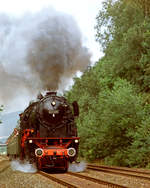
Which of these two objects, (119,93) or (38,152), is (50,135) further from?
(119,93)

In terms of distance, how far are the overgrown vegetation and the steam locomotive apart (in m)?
3.43

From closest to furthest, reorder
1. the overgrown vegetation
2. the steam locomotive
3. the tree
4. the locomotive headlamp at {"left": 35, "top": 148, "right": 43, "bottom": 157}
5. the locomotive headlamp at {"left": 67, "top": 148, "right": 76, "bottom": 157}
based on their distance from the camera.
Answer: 1. the locomotive headlamp at {"left": 35, "top": 148, "right": 43, "bottom": 157}
2. the steam locomotive
3. the locomotive headlamp at {"left": 67, "top": 148, "right": 76, "bottom": 157}
4. the overgrown vegetation
5. the tree

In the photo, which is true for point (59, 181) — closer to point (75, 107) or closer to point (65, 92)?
point (75, 107)

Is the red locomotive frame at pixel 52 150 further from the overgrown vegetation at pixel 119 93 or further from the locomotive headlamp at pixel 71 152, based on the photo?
the overgrown vegetation at pixel 119 93

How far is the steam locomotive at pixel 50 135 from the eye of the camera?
48.7 feet

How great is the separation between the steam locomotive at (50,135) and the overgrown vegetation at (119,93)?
3.43 meters

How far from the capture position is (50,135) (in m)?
15.9

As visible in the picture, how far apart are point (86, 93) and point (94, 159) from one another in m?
7.82

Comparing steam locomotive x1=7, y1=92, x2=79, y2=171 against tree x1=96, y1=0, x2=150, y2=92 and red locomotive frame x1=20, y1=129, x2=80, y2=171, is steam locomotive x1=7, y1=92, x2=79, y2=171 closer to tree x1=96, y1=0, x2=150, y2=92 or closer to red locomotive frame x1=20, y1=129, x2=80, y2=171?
red locomotive frame x1=20, y1=129, x2=80, y2=171

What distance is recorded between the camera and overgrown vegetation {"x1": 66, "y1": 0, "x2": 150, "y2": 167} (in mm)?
18641

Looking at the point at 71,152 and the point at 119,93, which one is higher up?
the point at 119,93

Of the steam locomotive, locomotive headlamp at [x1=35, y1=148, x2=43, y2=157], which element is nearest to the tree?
the steam locomotive

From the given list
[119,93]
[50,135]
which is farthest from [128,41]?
[50,135]

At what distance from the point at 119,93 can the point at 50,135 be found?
17.2 ft
